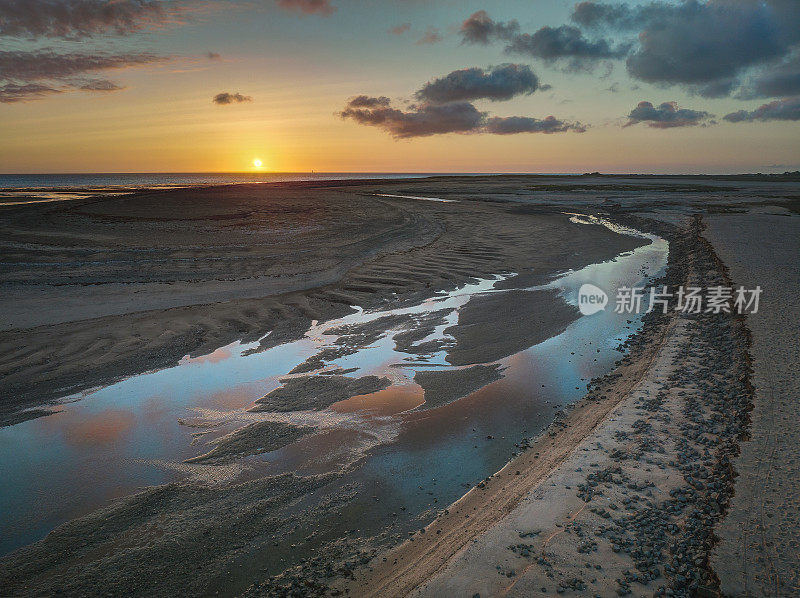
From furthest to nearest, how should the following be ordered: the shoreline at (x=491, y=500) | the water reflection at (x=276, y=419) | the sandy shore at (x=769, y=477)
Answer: the water reflection at (x=276, y=419), the shoreline at (x=491, y=500), the sandy shore at (x=769, y=477)

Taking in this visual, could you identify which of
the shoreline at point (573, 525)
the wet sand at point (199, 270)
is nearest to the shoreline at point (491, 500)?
the shoreline at point (573, 525)

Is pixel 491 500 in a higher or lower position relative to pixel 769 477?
lower

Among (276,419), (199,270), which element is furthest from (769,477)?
(199,270)

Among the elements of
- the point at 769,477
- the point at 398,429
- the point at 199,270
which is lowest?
the point at 398,429

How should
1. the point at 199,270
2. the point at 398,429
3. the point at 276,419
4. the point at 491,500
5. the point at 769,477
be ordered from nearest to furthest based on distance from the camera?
1. the point at 769,477
2. the point at 491,500
3. the point at 398,429
4. the point at 276,419
5. the point at 199,270

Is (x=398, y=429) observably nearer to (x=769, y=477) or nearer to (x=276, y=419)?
(x=276, y=419)

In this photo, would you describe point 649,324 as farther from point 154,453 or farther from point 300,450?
point 154,453

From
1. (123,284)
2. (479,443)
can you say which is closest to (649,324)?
(479,443)

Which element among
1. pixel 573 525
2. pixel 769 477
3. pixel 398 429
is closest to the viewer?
pixel 573 525

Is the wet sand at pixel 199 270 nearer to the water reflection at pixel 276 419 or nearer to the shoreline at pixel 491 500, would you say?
the water reflection at pixel 276 419

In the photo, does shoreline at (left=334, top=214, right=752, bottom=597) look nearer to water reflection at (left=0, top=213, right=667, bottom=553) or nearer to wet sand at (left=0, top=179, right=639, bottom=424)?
water reflection at (left=0, top=213, right=667, bottom=553)
